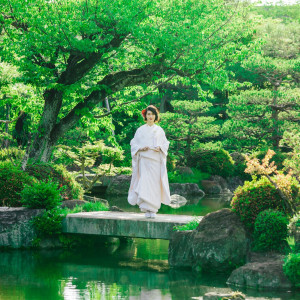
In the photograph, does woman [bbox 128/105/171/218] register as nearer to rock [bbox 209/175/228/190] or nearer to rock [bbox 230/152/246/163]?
rock [bbox 209/175/228/190]

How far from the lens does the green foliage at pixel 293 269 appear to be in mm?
5816

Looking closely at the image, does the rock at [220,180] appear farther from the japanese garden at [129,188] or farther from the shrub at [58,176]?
the shrub at [58,176]

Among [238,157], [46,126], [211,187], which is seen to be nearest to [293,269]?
[46,126]

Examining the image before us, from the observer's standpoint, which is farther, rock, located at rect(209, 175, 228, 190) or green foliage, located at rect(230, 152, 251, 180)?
green foliage, located at rect(230, 152, 251, 180)

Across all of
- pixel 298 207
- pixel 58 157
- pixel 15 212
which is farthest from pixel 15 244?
pixel 58 157

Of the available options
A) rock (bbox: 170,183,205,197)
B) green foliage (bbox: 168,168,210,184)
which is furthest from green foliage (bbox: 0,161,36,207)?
green foliage (bbox: 168,168,210,184)

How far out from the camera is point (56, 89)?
12312mm

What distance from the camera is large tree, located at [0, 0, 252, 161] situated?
35.4 feet

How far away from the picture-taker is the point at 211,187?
2225 cm

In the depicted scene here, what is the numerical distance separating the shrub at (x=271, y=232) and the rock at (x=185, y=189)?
46.7 ft

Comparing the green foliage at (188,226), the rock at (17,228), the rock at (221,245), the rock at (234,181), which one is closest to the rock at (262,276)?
the rock at (221,245)

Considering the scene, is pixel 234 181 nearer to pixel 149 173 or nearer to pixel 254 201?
pixel 149 173

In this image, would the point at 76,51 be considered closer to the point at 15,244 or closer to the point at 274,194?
the point at 15,244

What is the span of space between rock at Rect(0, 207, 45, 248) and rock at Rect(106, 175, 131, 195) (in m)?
12.5
